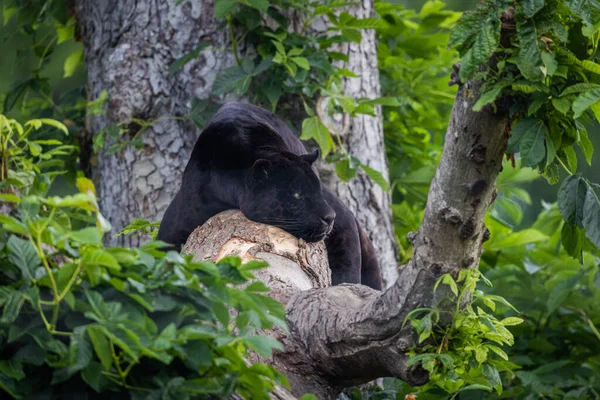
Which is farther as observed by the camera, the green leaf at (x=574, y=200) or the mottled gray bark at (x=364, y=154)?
the mottled gray bark at (x=364, y=154)

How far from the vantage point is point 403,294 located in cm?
202

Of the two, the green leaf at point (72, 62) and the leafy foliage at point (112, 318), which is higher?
the green leaf at point (72, 62)

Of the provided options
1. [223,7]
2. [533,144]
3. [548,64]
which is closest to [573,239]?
[533,144]

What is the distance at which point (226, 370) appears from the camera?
163 cm

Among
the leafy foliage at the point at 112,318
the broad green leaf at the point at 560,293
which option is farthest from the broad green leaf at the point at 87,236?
the broad green leaf at the point at 560,293

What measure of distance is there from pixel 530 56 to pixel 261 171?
1.47 m

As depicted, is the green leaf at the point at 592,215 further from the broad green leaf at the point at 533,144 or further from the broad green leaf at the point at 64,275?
the broad green leaf at the point at 64,275

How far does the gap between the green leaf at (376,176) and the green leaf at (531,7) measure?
6.28 ft

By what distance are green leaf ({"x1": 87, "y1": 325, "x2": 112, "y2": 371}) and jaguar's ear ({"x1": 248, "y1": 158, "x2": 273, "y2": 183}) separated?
1.62 m

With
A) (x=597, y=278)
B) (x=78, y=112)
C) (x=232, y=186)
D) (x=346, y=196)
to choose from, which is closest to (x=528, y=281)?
(x=597, y=278)

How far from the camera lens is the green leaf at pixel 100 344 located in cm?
146

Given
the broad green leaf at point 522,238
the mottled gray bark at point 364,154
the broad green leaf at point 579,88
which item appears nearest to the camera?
the broad green leaf at point 579,88

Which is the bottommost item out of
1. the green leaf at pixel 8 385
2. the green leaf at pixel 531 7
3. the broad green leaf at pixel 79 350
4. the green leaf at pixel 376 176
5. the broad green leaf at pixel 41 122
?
the green leaf at pixel 376 176

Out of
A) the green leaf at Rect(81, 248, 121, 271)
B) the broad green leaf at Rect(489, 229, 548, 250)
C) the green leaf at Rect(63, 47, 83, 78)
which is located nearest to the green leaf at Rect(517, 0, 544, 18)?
the green leaf at Rect(81, 248, 121, 271)
